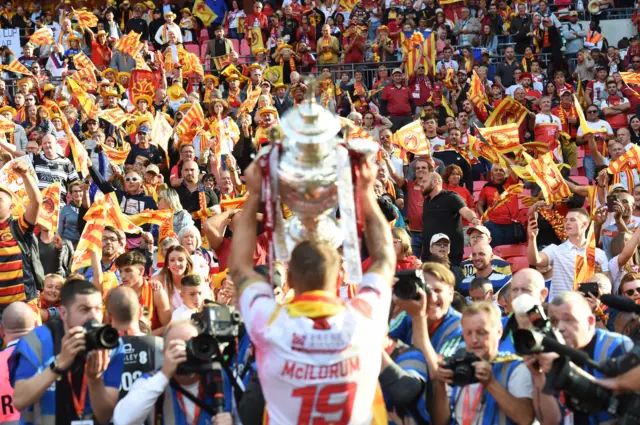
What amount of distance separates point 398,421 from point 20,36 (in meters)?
18.7

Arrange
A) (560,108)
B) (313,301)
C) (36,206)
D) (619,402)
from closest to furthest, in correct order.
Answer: (313,301) < (619,402) < (36,206) < (560,108)

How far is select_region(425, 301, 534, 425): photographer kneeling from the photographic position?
4.63 meters

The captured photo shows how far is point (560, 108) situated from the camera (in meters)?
16.2

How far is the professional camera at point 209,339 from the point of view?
14.5 feet

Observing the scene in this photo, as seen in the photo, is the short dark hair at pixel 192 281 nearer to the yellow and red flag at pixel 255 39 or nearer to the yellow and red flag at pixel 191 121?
the yellow and red flag at pixel 191 121

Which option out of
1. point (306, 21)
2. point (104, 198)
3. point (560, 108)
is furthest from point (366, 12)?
point (104, 198)

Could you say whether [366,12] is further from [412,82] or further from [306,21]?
[412,82]

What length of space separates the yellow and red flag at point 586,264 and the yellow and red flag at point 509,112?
25.0 ft

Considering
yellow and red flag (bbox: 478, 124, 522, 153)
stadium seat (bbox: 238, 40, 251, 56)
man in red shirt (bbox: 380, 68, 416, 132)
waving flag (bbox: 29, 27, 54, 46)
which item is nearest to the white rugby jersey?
yellow and red flag (bbox: 478, 124, 522, 153)

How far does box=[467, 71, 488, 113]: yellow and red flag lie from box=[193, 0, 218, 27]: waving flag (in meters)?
7.51

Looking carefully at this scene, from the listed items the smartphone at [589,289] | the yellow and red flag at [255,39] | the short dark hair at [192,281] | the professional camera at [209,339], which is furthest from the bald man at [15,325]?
the yellow and red flag at [255,39]

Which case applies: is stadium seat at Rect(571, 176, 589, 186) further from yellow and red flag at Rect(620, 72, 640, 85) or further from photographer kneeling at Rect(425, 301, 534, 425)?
photographer kneeling at Rect(425, 301, 534, 425)

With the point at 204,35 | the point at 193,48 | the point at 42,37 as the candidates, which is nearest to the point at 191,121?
the point at 42,37

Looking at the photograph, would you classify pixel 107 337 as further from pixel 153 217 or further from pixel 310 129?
pixel 153 217
